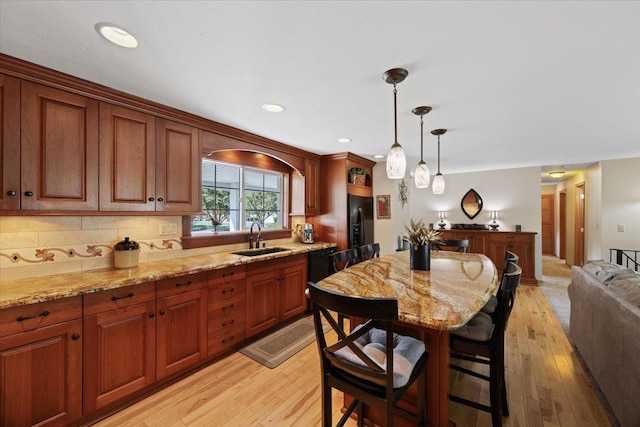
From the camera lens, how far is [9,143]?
1.62 m

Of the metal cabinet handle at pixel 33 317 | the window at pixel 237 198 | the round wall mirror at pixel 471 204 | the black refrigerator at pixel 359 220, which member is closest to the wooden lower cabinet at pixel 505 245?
the round wall mirror at pixel 471 204

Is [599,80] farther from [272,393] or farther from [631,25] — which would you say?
[272,393]

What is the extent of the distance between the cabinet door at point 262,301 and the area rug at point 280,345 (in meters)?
0.13

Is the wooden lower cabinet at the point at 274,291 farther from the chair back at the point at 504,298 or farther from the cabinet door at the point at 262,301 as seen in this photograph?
the chair back at the point at 504,298

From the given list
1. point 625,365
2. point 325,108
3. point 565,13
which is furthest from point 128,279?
point 625,365

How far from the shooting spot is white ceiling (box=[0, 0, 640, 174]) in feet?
4.04

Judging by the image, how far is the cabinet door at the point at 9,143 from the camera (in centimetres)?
160

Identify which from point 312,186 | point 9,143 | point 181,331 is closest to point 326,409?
point 181,331

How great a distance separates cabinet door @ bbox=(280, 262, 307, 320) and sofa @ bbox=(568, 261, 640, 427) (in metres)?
2.69

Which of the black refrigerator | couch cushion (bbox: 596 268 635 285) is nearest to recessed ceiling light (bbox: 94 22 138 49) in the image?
the black refrigerator

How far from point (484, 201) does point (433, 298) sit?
17.9 feet

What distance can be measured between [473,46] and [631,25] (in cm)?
68

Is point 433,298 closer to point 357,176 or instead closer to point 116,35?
point 116,35

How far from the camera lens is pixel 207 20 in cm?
128
